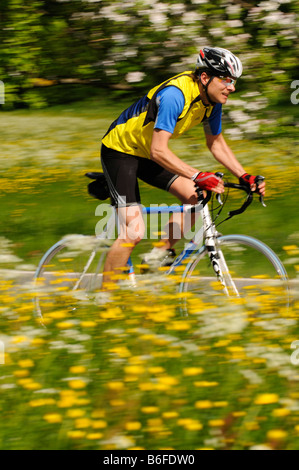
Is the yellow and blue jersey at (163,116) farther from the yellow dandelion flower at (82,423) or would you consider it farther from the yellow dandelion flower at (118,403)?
the yellow dandelion flower at (82,423)

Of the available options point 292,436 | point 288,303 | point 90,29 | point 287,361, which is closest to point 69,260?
point 288,303

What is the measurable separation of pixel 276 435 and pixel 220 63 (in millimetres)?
2171

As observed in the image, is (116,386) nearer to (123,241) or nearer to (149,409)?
(149,409)

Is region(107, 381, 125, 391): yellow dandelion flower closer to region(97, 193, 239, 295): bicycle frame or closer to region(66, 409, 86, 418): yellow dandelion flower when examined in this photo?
region(66, 409, 86, 418): yellow dandelion flower

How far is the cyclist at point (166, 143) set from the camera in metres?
4.43

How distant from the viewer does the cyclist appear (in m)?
4.43

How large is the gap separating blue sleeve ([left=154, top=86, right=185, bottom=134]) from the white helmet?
242mm

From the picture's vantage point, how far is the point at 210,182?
4418 mm

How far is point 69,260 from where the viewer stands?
507 cm

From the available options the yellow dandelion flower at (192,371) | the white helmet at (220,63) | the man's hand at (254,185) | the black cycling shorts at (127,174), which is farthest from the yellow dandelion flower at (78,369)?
the white helmet at (220,63)

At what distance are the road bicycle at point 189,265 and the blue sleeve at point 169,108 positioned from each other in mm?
492
